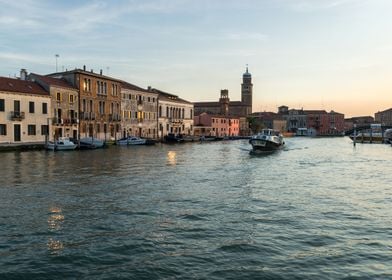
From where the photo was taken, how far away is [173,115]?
86.4m

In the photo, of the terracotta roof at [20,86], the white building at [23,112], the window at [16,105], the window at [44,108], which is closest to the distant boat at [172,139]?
the white building at [23,112]

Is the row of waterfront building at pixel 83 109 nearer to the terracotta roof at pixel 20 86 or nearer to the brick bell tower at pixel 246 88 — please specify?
the terracotta roof at pixel 20 86

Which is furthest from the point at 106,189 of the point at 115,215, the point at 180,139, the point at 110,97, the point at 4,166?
the point at 180,139

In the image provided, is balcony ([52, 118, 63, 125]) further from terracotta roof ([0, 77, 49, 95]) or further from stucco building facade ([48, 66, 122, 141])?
stucco building facade ([48, 66, 122, 141])

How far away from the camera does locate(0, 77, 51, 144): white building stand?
45.4 m

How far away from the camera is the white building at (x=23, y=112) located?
4538cm

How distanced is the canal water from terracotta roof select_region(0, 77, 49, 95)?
29.7 meters

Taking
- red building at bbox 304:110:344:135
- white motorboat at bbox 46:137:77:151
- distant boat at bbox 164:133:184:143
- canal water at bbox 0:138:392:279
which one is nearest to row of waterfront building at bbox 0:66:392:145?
white motorboat at bbox 46:137:77:151

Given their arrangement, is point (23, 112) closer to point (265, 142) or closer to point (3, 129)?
point (3, 129)

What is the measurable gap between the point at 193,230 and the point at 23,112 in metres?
42.1

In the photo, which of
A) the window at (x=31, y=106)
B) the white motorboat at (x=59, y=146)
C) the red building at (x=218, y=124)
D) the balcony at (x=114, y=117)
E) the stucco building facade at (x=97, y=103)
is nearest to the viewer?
the white motorboat at (x=59, y=146)

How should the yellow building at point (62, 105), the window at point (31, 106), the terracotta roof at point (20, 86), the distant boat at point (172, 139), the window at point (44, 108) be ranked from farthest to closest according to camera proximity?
the distant boat at point (172, 139)
the yellow building at point (62, 105)
the window at point (44, 108)
the window at point (31, 106)
the terracotta roof at point (20, 86)

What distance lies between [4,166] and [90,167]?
18.4 ft

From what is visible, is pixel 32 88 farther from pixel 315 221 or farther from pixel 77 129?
pixel 315 221
